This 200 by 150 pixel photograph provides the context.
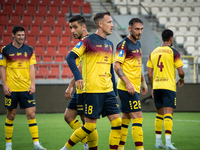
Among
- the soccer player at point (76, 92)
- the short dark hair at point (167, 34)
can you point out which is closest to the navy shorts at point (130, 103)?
the soccer player at point (76, 92)

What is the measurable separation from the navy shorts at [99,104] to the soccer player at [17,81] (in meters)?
1.65

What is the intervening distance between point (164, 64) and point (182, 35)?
12400 millimetres

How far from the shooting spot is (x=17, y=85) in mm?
5207

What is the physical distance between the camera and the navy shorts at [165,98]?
5.24 metres

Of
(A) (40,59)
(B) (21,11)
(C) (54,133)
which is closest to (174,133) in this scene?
(C) (54,133)

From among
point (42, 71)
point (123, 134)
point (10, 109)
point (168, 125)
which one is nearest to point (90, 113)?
point (123, 134)

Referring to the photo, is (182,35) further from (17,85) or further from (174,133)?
(17,85)

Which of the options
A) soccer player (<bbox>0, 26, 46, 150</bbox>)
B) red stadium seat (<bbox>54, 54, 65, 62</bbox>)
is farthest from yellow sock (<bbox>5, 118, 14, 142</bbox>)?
red stadium seat (<bbox>54, 54, 65, 62</bbox>)

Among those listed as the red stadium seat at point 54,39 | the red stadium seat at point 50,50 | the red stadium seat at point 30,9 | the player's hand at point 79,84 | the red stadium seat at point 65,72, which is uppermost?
the red stadium seat at point 30,9

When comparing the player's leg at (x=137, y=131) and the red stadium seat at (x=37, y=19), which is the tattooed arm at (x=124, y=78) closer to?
the player's leg at (x=137, y=131)

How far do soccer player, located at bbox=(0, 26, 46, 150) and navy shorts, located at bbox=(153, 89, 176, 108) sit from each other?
222cm

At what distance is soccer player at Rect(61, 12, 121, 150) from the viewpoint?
3.88m

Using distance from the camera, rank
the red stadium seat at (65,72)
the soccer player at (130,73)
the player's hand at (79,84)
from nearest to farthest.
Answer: the player's hand at (79,84) < the soccer player at (130,73) < the red stadium seat at (65,72)

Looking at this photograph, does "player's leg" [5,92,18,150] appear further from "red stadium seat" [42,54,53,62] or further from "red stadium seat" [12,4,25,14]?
"red stadium seat" [12,4,25,14]
